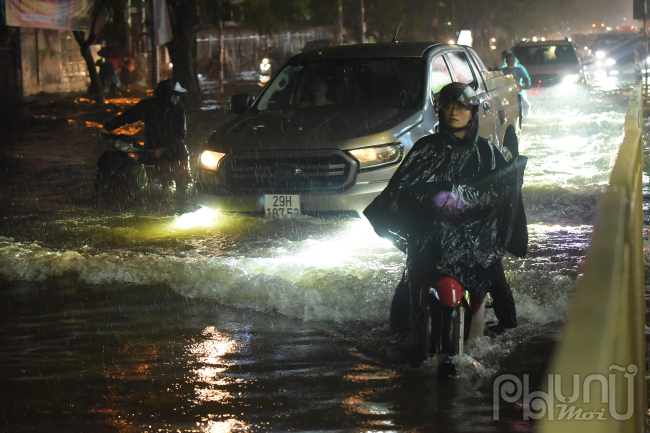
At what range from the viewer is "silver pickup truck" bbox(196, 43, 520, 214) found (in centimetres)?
766

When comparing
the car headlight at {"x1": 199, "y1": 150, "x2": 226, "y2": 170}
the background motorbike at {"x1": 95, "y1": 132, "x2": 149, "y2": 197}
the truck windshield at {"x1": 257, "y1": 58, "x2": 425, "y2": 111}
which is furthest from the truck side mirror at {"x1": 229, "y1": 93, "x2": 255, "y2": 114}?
the background motorbike at {"x1": 95, "y1": 132, "x2": 149, "y2": 197}

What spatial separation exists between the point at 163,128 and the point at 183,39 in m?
17.6

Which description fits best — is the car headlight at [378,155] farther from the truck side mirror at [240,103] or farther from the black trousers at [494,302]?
the black trousers at [494,302]

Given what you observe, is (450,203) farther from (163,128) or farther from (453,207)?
(163,128)

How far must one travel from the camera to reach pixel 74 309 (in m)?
6.13

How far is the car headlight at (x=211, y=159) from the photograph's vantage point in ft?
26.5

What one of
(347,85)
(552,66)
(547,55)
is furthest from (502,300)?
(547,55)

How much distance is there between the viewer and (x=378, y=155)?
25.5 feet

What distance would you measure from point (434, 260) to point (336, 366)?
3.05 ft

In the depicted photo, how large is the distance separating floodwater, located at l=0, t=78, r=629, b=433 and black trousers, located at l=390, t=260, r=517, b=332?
6.7 inches

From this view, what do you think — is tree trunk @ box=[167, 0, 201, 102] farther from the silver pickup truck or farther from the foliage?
the silver pickup truck

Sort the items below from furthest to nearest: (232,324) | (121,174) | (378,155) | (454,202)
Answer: (121,174) < (378,155) < (232,324) < (454,202)

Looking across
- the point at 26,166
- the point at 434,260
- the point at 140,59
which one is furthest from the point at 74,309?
the point at 140,59

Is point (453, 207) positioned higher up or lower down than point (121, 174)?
higher up
